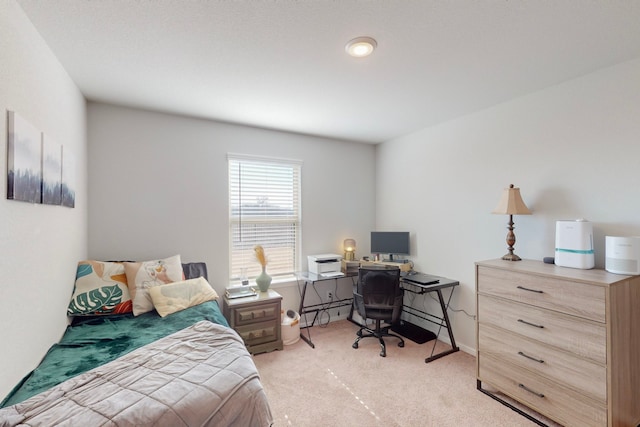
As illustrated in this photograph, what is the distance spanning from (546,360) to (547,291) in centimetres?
47

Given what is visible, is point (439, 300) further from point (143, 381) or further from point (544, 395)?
point (143, 381)

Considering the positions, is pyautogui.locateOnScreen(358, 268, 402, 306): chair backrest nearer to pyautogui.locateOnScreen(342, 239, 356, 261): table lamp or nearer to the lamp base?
pyautogui.locateOnScreen(342, 239, 356, 261): table lamp

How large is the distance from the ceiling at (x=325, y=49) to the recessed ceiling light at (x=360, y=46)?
1.6 inches

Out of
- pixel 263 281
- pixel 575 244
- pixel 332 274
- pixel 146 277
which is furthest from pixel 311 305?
pixel 575 244

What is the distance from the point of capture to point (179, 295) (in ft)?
7.89

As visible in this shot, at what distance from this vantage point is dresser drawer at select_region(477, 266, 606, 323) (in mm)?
1679

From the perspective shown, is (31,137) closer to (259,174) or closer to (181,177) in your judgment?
(181,177)

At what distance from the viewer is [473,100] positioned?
2607 millimetres

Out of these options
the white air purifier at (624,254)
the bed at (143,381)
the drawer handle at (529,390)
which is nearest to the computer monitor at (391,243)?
the drawer handle at (529,390)

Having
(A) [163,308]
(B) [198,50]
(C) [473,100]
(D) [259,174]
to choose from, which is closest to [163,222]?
(A) [163,308]

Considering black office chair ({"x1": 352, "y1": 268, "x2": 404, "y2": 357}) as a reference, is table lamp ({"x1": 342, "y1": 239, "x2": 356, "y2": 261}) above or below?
above

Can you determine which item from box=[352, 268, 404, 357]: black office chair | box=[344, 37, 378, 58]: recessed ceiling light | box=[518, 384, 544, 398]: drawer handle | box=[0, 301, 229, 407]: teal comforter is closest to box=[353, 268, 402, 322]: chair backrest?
box=[352, 268, 404, 357]: black office chair

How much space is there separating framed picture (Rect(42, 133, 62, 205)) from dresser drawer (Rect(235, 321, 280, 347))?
1845mm

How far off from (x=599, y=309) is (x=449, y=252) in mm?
1517
